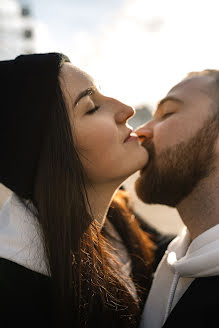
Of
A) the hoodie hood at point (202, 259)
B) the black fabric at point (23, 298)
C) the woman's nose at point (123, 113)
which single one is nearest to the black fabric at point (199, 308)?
the hoodie hood at point (202, 259)

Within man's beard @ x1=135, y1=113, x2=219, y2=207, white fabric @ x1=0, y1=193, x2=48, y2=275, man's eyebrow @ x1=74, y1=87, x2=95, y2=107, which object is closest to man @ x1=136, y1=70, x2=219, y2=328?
man's beard @ x1=135, y1=113, x2=219, y2=207

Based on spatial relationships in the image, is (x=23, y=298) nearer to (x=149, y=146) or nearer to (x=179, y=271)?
(x=179, y=271)

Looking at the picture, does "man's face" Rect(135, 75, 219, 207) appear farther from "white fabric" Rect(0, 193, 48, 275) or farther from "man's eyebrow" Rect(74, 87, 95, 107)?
"white fabric" Rect(0, 193, 48, 275)

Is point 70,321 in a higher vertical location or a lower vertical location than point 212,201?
lower

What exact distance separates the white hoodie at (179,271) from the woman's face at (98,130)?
70 cm

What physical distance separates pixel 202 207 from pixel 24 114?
140cm

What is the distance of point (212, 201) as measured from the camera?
2.21 meters

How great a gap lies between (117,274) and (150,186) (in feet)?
2.37

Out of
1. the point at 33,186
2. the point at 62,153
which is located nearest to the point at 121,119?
the point at 62,153

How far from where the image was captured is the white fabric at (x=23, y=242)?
183 centimetres

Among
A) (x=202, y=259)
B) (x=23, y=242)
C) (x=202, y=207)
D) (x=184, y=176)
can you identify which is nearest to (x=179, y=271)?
(x=202, y=259)

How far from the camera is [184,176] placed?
2.34 metres

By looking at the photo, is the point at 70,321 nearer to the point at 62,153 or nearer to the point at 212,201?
the point at 62,153

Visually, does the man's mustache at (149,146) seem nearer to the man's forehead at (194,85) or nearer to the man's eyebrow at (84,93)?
the man's forehead at (194,85)
